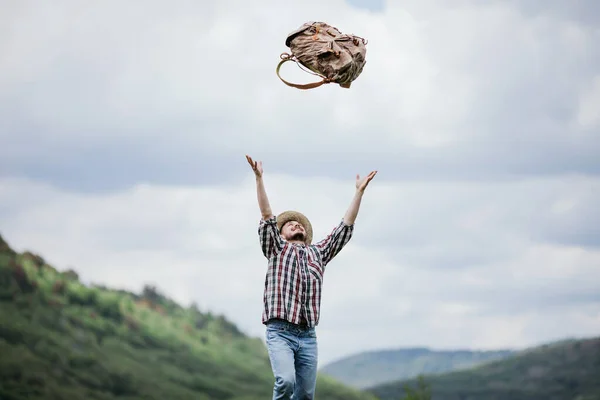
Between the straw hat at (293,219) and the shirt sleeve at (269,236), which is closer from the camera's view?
the shirt sleeve at (269,236)

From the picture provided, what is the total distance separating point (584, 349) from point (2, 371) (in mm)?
18444

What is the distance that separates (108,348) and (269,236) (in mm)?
25553

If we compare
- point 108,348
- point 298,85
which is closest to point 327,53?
point 298,85

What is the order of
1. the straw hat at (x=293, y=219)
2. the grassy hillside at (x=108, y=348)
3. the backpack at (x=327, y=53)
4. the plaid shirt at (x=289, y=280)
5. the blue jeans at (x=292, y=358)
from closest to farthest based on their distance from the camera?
the blue jeans at (x=292, y=358), the plaid shirt at (x=289, y=280), the straw hat at (x=293, y=219), the backpack at (x=327, y=53), the grassy hillside at (x=108, y=348)

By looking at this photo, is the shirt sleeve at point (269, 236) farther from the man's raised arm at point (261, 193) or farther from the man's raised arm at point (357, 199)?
the man's raised arm at point (357, 199)

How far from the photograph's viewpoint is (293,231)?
9.55 m

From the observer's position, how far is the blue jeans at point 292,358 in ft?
29.4

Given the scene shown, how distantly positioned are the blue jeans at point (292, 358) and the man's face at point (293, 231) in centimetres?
83

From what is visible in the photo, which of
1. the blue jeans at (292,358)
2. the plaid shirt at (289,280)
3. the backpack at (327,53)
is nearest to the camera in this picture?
the blue jeans at (292,358)

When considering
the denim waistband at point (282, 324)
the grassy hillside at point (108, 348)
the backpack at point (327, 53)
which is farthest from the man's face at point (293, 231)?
the grassy hillside at point (108, 348)

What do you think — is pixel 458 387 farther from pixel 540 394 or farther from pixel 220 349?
pixel 220 349

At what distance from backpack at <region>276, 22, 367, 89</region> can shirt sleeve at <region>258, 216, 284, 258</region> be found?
149cm

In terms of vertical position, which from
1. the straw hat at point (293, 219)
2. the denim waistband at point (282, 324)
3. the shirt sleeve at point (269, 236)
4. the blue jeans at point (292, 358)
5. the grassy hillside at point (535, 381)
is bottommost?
the blue jeans at point (292, 358)

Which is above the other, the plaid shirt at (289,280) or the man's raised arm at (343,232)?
the man's raised arm at (343,232)
